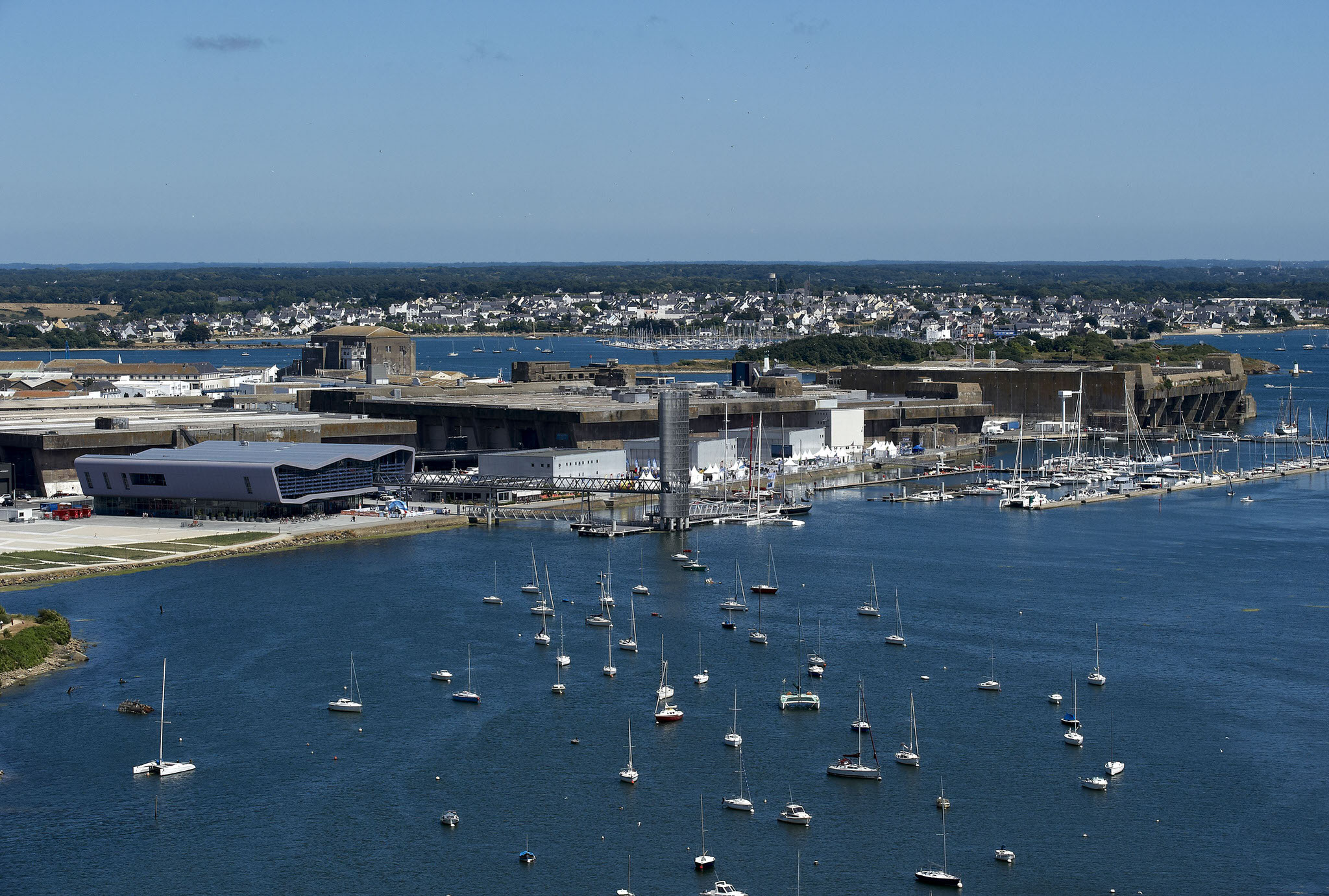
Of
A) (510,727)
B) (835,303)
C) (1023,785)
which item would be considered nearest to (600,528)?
(510,727)

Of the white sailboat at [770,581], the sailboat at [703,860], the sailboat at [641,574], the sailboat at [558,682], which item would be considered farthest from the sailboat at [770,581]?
the sailboat at [703,860]

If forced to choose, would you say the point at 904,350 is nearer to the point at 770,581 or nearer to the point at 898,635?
the point at 770,581

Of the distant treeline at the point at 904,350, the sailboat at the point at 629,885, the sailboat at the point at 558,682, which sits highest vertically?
the distant treeline at the point at 904,350

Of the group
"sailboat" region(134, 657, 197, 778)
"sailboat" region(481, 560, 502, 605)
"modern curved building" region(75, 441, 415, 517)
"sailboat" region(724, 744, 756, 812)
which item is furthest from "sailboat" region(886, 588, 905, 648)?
"modern curved building" region(75, 441, 415, 517)

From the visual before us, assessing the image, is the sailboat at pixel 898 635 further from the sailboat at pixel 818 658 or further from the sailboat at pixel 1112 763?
the sailboat at pixel 1112 763

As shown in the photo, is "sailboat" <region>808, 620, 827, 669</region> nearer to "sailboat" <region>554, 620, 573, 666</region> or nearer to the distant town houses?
"sailboat" <region>554, 620, 573, 666</region>

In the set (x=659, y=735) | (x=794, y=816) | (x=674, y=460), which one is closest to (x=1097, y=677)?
(x=659, y=735)
